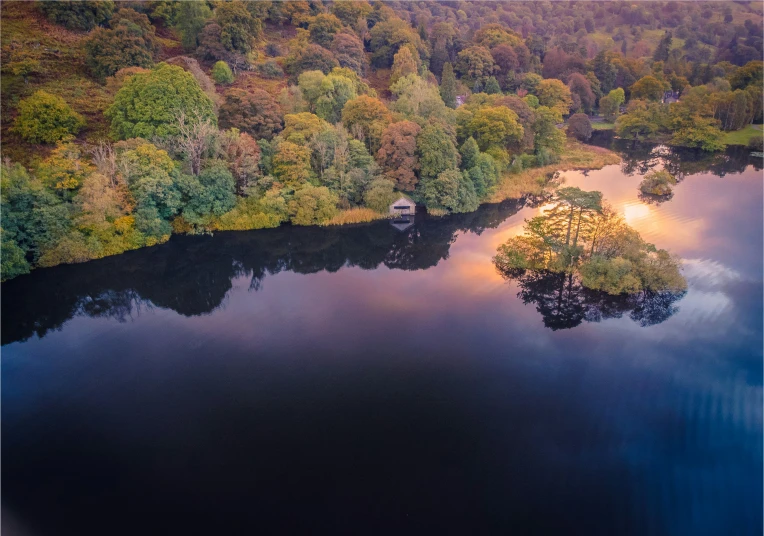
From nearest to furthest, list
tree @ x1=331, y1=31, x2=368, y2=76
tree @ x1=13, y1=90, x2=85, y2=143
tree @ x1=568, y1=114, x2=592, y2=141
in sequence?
tree @ x1=13, y1=90, x2=85, y2=143
tree @ x1=331, y1=31, x2=368, y2=76
tree @ x1=568, y1=114, x2=592, y2=141

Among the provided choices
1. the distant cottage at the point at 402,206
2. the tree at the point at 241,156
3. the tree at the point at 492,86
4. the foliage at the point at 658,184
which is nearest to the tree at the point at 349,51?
the tree at the point at 492,86

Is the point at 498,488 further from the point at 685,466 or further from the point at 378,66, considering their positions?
the point at 378,66

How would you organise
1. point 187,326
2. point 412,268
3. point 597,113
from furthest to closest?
point 597,113, point 412,268, point 187,326

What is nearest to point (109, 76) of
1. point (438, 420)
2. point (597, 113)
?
point (438, 420)

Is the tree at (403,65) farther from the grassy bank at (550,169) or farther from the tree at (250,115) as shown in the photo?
the tree at (250,115)

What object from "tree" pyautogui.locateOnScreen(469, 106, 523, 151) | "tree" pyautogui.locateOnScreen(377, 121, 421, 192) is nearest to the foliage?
"tree" pyautogui.locateOnScreen(469, 106, 523, 151)

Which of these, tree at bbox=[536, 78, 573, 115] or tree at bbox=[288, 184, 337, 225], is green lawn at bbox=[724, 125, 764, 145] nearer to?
tree at bbox=[536, 78, 573, 115]
